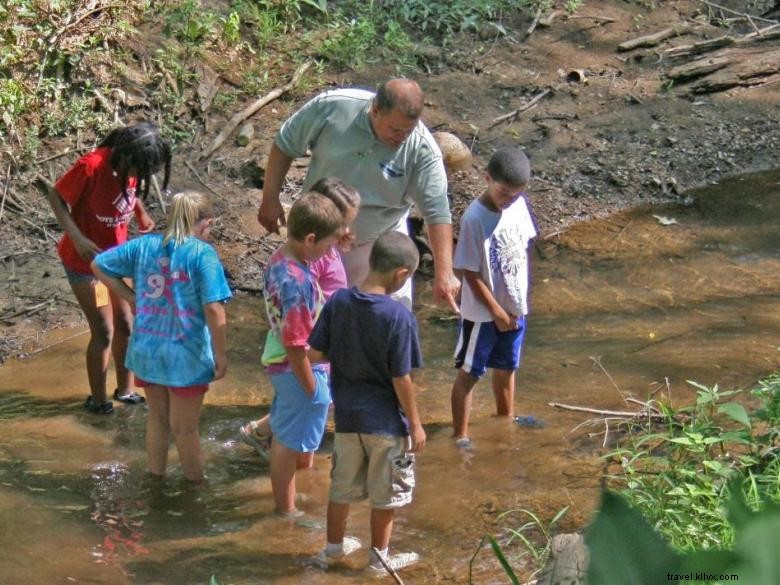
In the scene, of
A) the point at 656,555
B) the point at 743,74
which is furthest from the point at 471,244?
the point at 743,74

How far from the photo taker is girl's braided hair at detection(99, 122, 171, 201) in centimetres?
512

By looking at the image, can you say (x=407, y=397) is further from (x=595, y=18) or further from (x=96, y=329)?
(x=595, y=18)

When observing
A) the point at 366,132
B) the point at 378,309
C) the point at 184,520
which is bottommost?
the point at 184,520

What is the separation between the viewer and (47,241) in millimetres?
7570

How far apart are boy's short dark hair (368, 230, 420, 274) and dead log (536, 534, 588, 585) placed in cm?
132

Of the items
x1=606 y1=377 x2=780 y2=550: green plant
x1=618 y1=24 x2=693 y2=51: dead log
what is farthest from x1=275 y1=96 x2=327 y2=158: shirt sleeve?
x1=618 y1=24 x2=693 y2=51: dead log

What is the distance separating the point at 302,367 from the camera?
14.3 ft

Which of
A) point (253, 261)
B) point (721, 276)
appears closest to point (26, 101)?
point (253, 261)

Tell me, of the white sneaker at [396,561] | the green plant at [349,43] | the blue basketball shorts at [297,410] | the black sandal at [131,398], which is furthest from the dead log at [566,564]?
the green plant at [349,43]

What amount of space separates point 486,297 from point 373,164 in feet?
2.83

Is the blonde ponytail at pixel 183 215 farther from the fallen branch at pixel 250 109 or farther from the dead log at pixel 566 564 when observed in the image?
the fallen branch at pixel 250 109

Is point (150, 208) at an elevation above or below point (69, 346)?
above

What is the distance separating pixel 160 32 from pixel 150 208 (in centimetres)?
219

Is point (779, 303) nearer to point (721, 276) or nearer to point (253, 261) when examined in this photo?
point (721, 276)
